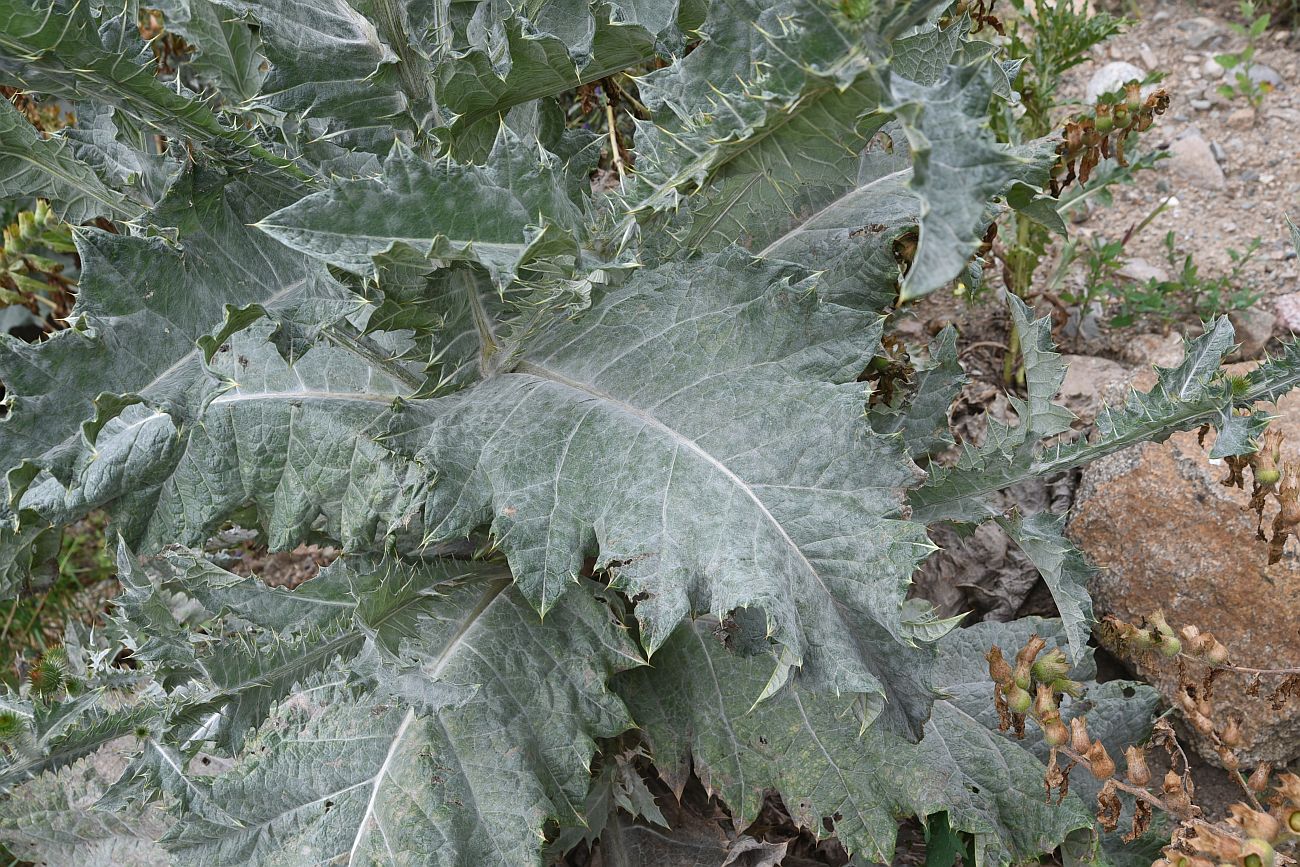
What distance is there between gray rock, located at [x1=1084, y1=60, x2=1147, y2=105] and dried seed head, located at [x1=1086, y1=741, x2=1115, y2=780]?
2.77 m

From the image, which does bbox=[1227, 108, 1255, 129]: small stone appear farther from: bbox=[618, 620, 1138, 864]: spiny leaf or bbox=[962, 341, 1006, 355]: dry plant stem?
bbox=[618, 620, 1138, 864]: spiny leaf

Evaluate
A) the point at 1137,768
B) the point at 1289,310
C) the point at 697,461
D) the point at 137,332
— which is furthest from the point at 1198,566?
the point at 137,332

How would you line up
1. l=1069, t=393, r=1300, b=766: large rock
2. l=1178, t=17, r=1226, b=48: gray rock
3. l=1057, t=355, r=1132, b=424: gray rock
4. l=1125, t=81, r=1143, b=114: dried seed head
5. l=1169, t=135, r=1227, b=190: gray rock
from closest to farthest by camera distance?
l=1069, t=393, r=1300, b=766: large rock
l=1125, t=81, r=1143, b=114: dried seed head
l=1057, t=355, r=1132, b=424: gray rock
l=1169, t=135, r=1227, b=190: gray rock
l=1178, t=17, r=1226, b=48: gray rock

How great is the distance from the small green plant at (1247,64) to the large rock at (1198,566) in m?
1.70

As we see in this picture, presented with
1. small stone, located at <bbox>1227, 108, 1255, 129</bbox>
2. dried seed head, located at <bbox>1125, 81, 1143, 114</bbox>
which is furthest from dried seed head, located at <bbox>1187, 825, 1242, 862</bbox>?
small stone, located at <bbox>1227, 108, 1255, 129</bbox>

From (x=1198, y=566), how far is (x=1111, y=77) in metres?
2.21

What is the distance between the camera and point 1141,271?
3342 millimetres

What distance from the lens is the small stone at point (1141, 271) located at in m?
3.29

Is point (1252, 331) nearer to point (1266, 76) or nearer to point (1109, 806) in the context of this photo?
point (1266, 76)

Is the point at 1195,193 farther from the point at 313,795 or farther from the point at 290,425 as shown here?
the point at 313,795

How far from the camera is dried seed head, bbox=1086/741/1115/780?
1797mm

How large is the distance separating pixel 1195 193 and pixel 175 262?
328 cm

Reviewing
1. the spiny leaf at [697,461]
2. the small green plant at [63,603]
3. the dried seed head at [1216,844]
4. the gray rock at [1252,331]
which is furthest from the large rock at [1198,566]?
the small green plant at [63,603]

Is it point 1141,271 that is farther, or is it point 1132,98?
→ point 1141,271
